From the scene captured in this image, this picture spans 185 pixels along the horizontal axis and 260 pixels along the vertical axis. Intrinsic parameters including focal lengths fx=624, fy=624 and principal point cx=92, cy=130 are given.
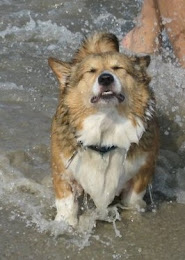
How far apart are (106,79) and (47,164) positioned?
1.12 meters

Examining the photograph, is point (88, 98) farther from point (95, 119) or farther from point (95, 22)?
point (95, 22)

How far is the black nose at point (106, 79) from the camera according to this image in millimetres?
3178

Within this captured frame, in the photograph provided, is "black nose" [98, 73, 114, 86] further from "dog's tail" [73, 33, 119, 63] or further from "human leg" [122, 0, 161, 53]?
"human leg" [122, 0, 161, 53]

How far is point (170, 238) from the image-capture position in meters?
3.43

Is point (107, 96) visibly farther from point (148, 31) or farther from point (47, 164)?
point (148, 31)

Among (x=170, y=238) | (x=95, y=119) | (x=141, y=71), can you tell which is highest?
(x=141, y=71)

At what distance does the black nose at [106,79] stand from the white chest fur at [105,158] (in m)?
0.22

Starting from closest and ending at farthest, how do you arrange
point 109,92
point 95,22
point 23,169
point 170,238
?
1. point 109,92
2. point 170,238
3. point 23,169
4. point 95,22

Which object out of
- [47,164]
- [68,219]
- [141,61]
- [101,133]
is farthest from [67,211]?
[141,61]

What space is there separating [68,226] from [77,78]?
0.83 metres

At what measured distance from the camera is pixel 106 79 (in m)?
3.19

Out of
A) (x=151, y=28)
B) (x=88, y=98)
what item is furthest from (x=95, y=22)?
(x=88, y=98)


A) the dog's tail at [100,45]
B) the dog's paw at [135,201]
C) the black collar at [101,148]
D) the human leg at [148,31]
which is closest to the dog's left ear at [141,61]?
the dog's tail at [100,45]

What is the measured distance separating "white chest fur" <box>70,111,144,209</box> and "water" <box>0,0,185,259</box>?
17 centimetres
